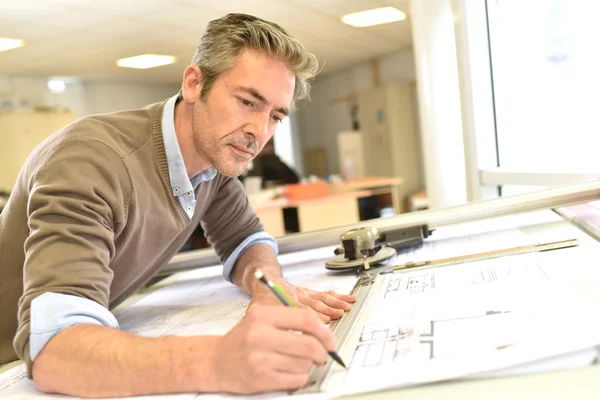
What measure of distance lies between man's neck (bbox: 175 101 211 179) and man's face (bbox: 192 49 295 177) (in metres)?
0.02

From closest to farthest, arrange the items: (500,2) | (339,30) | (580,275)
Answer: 1. (580,275)
2. (500,2)
3. (339,30)

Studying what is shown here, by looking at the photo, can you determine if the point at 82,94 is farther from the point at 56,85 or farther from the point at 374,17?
the point at 374,17

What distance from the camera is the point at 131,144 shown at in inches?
37.7

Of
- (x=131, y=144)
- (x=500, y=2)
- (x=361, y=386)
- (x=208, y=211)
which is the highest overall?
(x=500, y=2)

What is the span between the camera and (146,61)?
6.99 metres

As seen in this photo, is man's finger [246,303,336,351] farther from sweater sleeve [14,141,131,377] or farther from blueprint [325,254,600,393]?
sweater sleeve [14,141,131,377]

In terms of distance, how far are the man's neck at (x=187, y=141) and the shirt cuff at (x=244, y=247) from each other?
0.84 ft

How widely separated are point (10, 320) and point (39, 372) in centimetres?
30

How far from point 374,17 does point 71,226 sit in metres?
5.33

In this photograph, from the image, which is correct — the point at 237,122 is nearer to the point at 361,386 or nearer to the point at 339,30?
the point at 361,386

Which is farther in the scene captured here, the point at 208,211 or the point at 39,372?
the point at 208,211

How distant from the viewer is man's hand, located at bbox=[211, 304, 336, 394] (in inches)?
22.7

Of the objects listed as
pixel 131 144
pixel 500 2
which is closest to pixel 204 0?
pixel 500 2

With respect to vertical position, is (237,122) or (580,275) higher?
(237,122)
